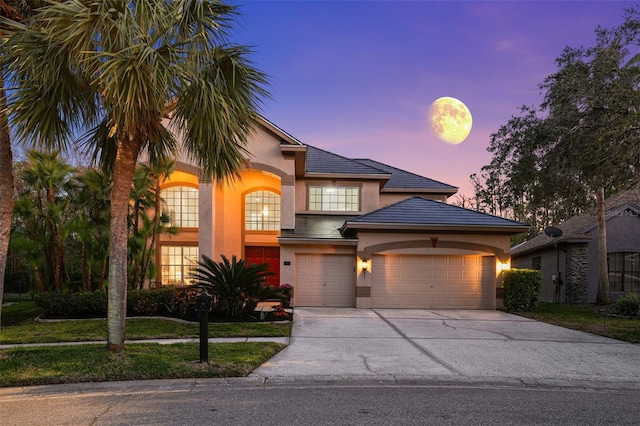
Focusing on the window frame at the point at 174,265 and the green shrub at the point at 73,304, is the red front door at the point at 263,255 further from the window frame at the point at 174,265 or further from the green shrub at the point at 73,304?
the green shrub at the point at 73,304

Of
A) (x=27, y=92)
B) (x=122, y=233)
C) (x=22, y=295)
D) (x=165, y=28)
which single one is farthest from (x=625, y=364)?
(x=22, y=295)

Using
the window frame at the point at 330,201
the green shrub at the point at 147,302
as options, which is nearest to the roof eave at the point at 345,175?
the window frame at the point at 330,201

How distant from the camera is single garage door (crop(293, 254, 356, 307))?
1661 centimetres

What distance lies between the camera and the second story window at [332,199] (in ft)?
64.7

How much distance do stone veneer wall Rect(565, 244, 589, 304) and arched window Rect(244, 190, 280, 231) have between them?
1432 centimetres

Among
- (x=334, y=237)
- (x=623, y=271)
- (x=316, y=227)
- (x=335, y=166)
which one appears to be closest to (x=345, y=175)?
(x=335, y=166)

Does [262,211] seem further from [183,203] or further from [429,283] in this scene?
[429,283]

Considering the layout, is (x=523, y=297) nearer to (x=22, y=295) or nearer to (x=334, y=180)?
(x=334, y=180)

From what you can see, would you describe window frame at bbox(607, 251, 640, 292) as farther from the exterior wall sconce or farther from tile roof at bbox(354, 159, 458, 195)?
the exterior wall sconce

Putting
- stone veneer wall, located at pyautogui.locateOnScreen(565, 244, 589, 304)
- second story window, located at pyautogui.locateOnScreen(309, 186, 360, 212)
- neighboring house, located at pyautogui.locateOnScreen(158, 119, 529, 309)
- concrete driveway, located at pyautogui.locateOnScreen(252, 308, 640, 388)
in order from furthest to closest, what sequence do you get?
1. stone veneer wall, located at pyautogui.locateOnScreen(565, 244, 589, 304)
2. second story window, located at pyautogui.locateOnScreen(309, 186, 360, 212)
3. neighboring house, located at pyautogui.locateOnScreen(158, 119, 529, 309)
4. concrete driveway, located at pyautogui.locateOnScreen(252, 308, 640, 388)

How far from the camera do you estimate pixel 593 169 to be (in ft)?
40.4

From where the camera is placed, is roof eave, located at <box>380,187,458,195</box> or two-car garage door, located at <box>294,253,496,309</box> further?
roof eave, located at <box>380,187,458,195</box>

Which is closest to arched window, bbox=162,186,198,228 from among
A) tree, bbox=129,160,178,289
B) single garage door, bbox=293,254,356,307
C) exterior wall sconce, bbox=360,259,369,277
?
tree, bbox=129,160,178,289

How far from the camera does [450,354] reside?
831 cm
